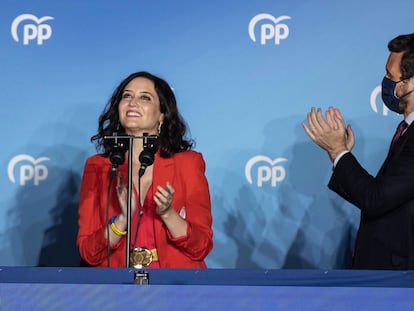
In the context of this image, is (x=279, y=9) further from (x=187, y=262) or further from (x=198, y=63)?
(x=187, y=262)

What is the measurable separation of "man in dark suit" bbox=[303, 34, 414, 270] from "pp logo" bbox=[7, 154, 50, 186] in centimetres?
142

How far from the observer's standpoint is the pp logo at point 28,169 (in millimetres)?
3686

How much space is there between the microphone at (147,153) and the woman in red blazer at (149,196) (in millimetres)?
282

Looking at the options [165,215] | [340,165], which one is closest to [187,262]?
[165,215]

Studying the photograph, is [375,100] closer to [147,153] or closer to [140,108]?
[140,108]

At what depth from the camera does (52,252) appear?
144 inches

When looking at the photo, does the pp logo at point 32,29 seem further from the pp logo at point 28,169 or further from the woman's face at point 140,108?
the woman's face at point 140,108

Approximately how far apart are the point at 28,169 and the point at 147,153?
55.2 inches

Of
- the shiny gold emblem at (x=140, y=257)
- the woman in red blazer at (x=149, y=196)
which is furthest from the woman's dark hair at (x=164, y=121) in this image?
the shiny gold emblem at (x=140, y=257)

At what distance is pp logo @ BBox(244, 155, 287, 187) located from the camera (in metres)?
3.59

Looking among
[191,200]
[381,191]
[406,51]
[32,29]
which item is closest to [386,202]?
[381,191]

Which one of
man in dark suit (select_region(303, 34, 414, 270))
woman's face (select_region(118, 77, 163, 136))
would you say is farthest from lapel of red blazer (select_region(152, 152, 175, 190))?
man in dark suit (select_region(303, 34, 414, 270))

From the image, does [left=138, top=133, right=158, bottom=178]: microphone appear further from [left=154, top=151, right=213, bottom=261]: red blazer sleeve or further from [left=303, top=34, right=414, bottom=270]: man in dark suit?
[left=303, top=34, right=414, bottom=270]: man in dark suit

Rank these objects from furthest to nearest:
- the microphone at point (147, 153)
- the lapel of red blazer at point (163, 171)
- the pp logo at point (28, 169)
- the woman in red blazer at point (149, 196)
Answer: the pp logo at point (28, 169)
the lapel of red blazer at point (163, 171)
the woman in red blazer at point (149, 196)
the microphone at point (147, 153)
